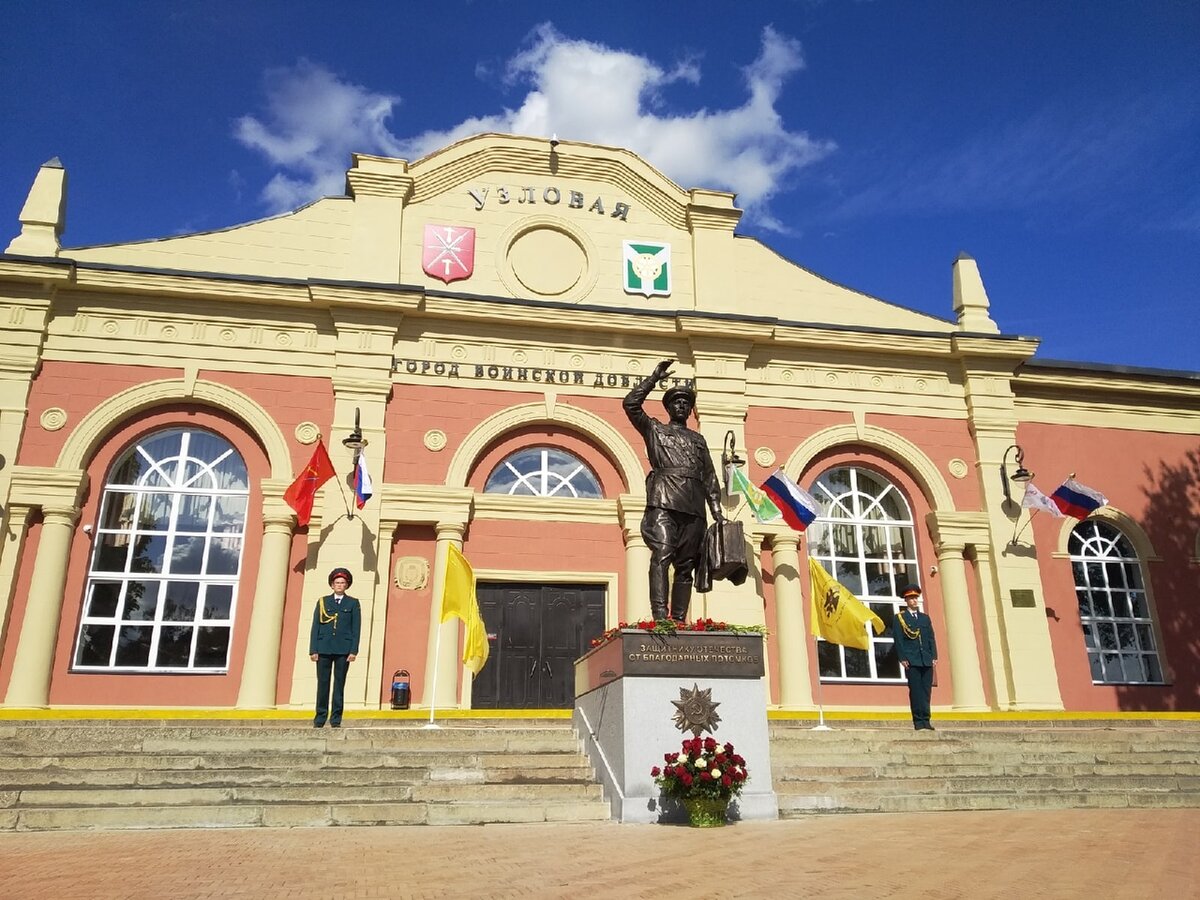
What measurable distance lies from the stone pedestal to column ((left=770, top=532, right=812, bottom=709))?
7.11m

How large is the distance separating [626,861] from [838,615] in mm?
9702

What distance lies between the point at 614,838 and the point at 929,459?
12.7 metres

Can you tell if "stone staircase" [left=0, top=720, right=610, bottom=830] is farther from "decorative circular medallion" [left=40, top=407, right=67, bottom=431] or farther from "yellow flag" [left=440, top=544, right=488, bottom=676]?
"decorative circular medallion" [left=40, top=407, right=67, bottom=431]

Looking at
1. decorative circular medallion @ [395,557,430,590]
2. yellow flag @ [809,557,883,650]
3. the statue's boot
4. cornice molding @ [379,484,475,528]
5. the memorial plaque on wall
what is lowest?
the statue's boot

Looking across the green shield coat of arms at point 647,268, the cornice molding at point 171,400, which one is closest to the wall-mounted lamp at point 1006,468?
the green shield coat of arms at point 647,268

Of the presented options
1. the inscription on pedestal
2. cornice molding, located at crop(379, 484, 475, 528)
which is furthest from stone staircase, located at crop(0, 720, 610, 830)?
cornice molding, located at crop(379, 484, 475, 528)

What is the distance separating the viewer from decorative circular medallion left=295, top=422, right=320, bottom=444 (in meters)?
15.6

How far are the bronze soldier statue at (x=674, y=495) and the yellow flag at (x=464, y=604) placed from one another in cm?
428

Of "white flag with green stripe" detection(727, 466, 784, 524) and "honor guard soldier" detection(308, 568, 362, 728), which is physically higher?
"white flag with green stripe" detection(727, 466, 784, 524)

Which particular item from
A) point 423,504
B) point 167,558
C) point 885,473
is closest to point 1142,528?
point 885,473

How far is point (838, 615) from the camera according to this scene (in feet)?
48.5

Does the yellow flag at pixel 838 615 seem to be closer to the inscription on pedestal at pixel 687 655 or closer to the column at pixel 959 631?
the column at pixel 959 631

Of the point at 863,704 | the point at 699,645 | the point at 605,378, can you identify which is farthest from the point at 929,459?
the point at 699,645

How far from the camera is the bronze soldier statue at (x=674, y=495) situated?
371 inches
